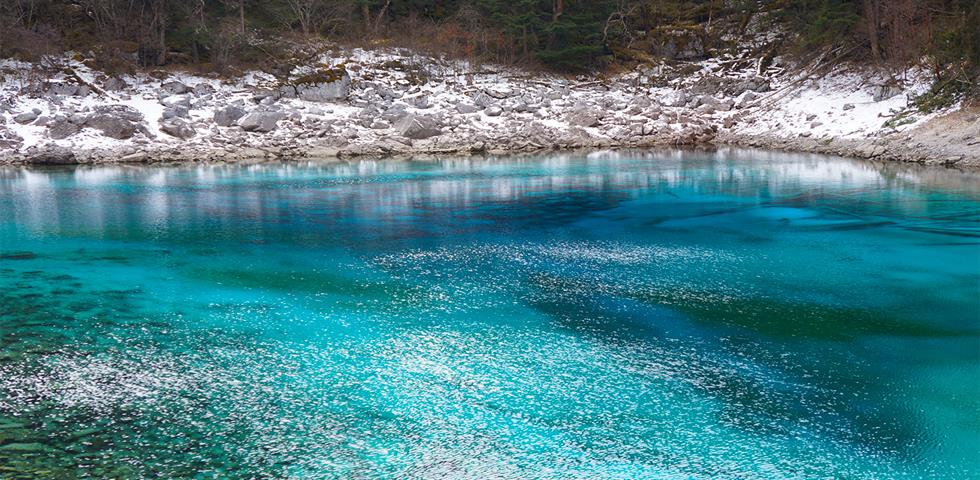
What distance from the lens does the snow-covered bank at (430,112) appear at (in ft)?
84.0

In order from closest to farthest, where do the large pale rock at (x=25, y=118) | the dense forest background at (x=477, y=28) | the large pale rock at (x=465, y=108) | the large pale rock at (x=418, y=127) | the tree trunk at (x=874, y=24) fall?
the large pale rock at (x=25, y=118)
the tree trunk at (x=874, y=24)
the dense forest background at (x=477, y=28)
the large pale rock at (x=418, y=127)
the large pale rock at (x=465, y=108)

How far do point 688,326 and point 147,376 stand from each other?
4.69 meters

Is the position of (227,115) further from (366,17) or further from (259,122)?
(366,17)

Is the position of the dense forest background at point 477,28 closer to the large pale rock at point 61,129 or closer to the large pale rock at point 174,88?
the large pale rock at point 174,88

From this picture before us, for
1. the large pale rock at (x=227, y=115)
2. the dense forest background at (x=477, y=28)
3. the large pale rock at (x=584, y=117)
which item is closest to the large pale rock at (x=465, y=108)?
the large pale rock at (x=584, y=117)

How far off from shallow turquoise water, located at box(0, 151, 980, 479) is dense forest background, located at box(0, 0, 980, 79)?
16.6 m

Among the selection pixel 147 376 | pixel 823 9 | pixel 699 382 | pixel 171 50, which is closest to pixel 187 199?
pixel 147 376

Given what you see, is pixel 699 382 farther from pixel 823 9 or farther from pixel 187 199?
pixel 823 9

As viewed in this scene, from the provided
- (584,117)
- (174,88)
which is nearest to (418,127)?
(584,117)

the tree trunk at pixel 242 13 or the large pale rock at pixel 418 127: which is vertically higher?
Result: the tree trunk at pixel 242 13

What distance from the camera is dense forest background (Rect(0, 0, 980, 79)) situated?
1115 inches

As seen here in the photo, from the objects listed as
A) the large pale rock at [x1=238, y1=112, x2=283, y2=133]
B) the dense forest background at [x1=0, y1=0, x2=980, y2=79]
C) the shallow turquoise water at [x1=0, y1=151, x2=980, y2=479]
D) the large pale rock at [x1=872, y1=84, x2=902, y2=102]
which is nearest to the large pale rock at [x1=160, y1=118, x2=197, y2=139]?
the large pale rock at [x1=238, y1=112, x2=283, y2=133]

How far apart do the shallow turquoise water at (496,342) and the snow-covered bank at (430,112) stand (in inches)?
469

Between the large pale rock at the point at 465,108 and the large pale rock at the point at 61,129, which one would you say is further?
the large pale rock at the point at 465,108
